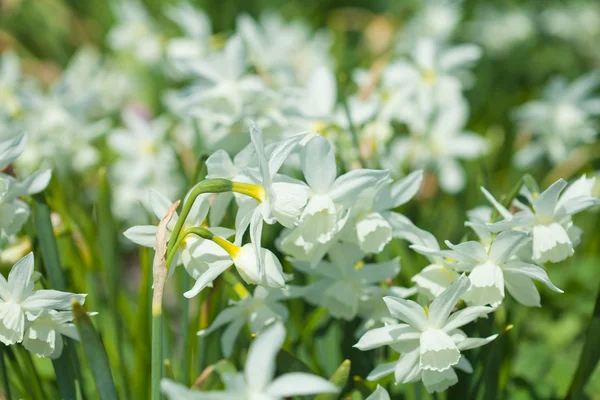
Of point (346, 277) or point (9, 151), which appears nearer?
point (9, 151)

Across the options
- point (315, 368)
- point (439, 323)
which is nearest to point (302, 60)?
point (315, 368)

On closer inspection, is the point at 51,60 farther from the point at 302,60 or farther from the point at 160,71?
the point at 302,60

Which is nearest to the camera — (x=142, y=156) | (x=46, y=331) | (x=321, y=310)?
(x=46, y=331)

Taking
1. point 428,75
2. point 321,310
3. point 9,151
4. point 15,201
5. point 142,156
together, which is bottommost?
point 321,310

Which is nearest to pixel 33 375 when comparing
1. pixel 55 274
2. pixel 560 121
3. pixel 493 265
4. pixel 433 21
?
pixel 55 274

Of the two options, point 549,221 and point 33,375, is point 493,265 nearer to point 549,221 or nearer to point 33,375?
A: point 549,221

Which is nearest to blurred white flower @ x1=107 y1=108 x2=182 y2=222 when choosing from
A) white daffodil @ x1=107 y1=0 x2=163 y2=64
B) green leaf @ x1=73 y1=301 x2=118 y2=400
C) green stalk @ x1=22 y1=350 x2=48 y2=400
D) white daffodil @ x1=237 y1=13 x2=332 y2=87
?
white daffodil @ x1=237 y1=13 x2=332 y2=87
